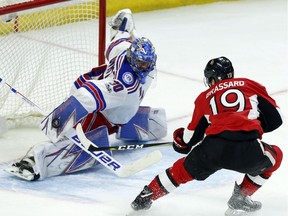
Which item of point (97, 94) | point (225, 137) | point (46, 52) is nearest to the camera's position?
point (225, 137)

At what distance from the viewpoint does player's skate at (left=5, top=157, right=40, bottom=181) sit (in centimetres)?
331

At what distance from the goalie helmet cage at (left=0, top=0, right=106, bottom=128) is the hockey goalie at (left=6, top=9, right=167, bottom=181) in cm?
52

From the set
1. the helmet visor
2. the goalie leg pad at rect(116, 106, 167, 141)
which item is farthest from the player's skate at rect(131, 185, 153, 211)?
the goalie leg pad at rect(116, 106, 167, 141)

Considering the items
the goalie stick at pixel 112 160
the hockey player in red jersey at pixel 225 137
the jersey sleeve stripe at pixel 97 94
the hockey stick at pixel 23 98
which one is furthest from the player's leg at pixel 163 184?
the hockey stick at pixel 23 98

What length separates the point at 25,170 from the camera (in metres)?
3.33

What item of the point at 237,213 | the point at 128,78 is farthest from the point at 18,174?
the point at 237,213

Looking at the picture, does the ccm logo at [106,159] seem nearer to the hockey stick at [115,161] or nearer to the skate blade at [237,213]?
the hockey stick at [115,161]

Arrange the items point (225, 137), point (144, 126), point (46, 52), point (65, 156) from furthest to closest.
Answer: point (46, 52), point (144, 126), point (65, 156), point (225, 137)

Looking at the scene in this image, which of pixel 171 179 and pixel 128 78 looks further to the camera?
pixel 128 78

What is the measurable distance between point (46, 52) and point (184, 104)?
794 millimetres

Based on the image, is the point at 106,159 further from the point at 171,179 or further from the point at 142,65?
the point at 171,179

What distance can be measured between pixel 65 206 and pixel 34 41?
127 centimetres

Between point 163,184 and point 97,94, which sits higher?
point 97,94


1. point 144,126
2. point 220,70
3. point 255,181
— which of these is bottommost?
point 144,126
